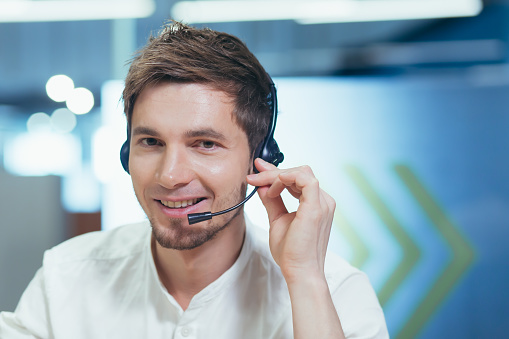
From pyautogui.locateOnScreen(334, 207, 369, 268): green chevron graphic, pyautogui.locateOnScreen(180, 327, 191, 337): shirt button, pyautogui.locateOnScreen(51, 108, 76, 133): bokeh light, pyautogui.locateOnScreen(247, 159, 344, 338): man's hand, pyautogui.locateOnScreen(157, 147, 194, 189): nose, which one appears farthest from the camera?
pyautogui.locateOnScreen(51, 108, 76, 133): bokeh light

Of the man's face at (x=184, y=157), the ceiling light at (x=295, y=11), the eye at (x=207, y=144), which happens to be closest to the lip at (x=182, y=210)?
the man's face at (x=184, y=157)

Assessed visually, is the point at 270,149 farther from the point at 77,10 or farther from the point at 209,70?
the point at 77,10

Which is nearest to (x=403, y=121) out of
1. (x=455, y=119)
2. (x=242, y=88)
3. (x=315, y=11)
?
(x=455, y=119)

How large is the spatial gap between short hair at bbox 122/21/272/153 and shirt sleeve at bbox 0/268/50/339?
0.61m

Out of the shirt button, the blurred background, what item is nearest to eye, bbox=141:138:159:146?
the shirt button

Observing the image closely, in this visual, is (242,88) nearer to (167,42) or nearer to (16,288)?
(167,42)

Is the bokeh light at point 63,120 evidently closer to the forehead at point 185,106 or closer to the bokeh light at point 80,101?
the bokeh light at point 80,101

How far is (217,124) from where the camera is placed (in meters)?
1.32

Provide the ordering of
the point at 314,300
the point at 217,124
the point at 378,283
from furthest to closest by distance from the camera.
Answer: the point at 378,283, the point at 217,124, the point at 314,300

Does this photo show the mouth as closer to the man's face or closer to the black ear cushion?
the man's face

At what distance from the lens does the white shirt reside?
1.36 m

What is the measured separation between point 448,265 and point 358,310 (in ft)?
5.21

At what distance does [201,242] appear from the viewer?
134 centimetres

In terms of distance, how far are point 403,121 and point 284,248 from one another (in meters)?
1.77
